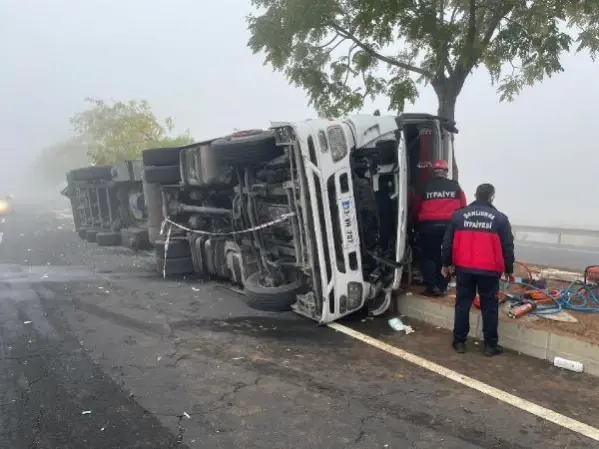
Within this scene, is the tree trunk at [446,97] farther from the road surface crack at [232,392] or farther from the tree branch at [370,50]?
the road surface crack at [232,392]

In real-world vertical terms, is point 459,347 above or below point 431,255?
below

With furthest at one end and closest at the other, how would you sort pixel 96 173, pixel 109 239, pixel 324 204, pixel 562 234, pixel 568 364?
pixel 562 234 → pixel 96 173 → pixel 109 239 → pixel 324 204 → pixel 568 364

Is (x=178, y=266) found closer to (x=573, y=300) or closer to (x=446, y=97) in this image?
(x=446, y=97)

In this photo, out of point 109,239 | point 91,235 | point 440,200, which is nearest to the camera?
point 440,200

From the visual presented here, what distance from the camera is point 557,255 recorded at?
49.4 ft

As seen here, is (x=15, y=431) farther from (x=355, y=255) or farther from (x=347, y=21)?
(x=347, y=21)

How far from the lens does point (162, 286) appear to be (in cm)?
770

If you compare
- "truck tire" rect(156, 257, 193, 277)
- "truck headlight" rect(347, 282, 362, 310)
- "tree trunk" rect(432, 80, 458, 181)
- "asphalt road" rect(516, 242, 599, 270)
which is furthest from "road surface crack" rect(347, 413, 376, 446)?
"asphalt road" rect(516, 242, 599, 270)

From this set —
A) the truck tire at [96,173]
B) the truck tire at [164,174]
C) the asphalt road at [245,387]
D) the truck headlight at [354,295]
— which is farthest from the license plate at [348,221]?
the truck tire at [96,173]

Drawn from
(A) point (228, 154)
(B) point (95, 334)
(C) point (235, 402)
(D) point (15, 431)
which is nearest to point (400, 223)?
(A) point (228, 154)

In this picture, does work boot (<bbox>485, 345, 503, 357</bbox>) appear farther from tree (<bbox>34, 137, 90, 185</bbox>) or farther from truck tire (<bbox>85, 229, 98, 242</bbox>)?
tree (<bbox>34, 137, 90, 185</bbox>)

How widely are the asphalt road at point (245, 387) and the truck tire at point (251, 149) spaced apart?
1.81 metres

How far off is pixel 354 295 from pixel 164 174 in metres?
4.34

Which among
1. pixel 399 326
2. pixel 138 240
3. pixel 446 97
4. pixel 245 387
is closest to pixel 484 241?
pixel 399 326
